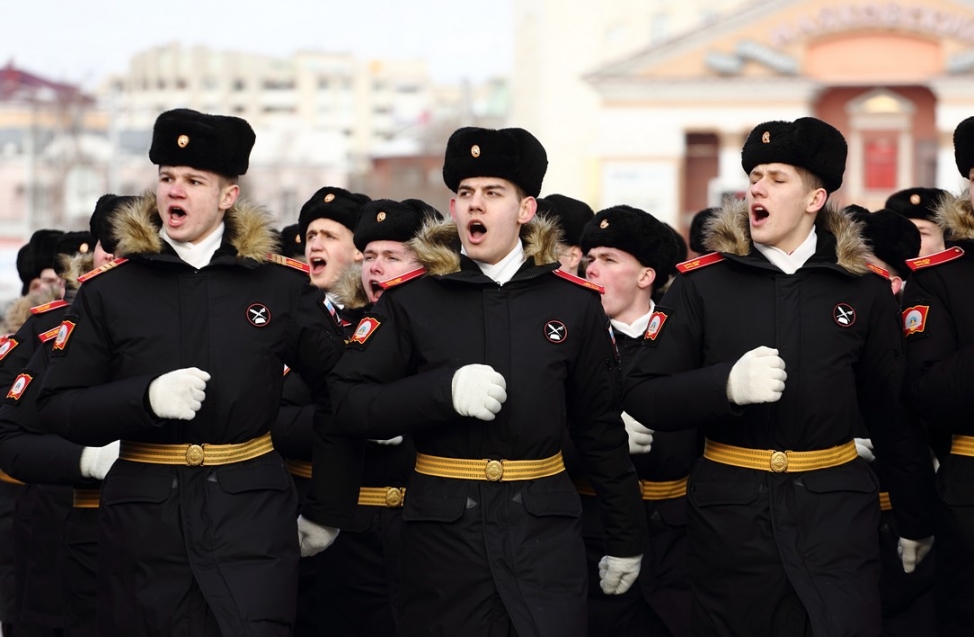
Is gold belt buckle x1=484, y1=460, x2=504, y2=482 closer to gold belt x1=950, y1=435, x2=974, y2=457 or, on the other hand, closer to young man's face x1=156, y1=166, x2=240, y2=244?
young man's face x1=156, y1=166, x2=240, y2=244

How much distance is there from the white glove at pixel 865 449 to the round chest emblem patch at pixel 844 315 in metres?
1.12

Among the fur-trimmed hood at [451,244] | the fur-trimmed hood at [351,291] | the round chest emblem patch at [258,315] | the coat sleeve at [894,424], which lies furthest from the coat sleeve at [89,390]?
the coat sleeve at [894,424]

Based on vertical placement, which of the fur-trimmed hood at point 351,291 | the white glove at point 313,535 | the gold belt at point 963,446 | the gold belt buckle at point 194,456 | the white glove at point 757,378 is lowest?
the white glove at point 313,535

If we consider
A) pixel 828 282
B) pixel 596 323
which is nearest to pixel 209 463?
pixel 596 323

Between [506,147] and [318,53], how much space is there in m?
140

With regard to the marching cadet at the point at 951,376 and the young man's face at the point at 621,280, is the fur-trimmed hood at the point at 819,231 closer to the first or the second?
the marching cadet at the point at 951,376

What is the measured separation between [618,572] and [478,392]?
1012mm

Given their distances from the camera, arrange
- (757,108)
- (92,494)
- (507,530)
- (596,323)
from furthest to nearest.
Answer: (757,108)
(92,494)
(596,323)
(507,530)

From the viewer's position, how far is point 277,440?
741cm

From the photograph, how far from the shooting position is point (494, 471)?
229 inches

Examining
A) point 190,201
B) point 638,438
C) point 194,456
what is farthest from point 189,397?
point 638,438

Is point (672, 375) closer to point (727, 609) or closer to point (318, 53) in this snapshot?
point (727, 609)

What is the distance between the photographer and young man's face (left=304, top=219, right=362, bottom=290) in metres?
8.63

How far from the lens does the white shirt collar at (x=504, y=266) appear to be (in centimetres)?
606
